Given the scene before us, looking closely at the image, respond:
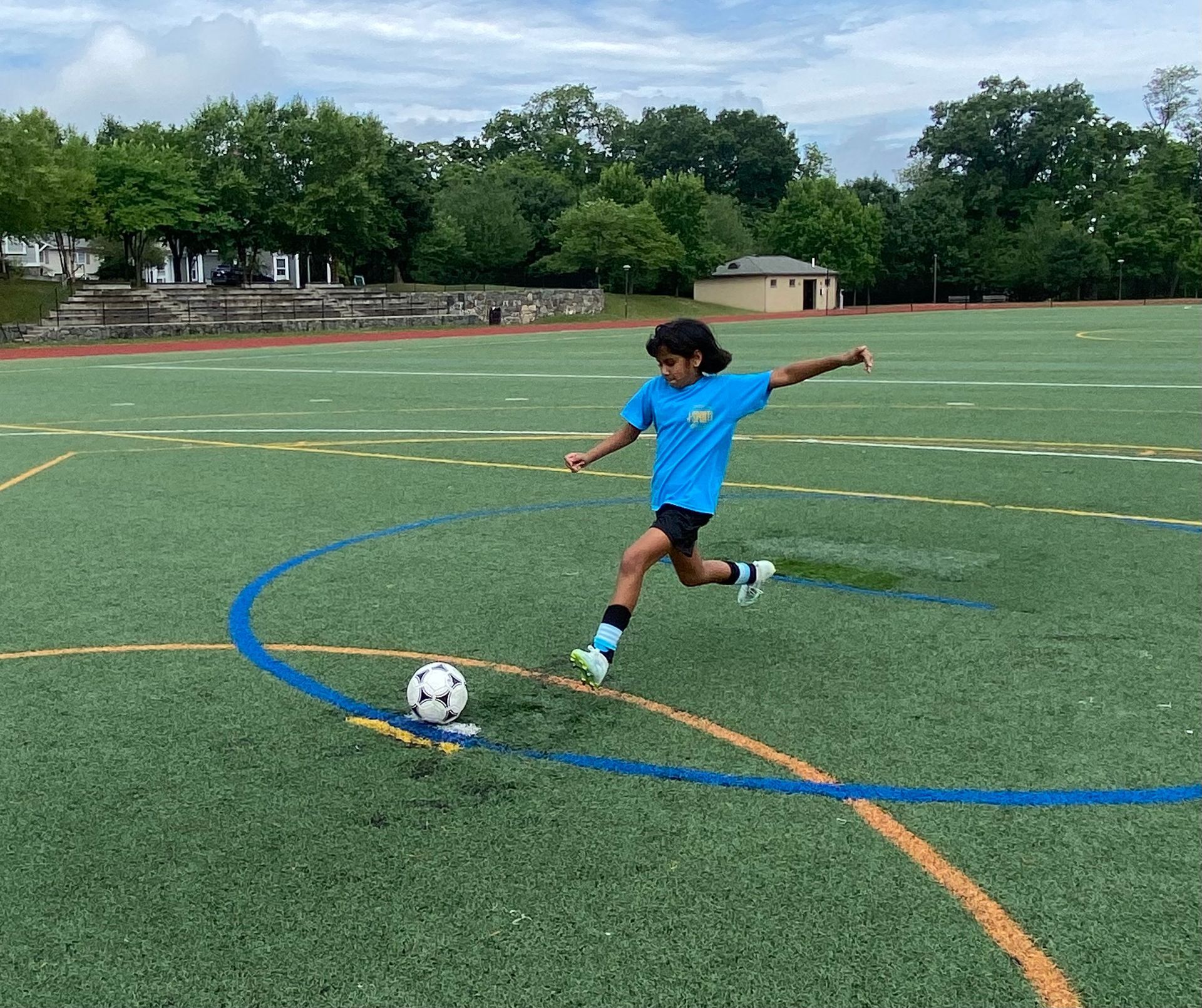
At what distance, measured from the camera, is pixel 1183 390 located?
59.7 feet

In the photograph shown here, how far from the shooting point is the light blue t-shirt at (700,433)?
518 centimetres

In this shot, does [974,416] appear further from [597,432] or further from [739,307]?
[739,307]

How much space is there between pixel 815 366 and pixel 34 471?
921cm

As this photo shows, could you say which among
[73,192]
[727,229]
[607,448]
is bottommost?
[607,448]

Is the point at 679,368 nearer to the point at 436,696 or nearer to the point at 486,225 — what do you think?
the point at 436,696

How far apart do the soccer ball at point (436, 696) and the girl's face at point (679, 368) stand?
5.27 feet

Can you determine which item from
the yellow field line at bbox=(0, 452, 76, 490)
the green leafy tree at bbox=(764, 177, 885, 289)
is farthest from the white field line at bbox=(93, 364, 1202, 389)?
the green leafy tree at bbox=(764, 177, 885, 289)

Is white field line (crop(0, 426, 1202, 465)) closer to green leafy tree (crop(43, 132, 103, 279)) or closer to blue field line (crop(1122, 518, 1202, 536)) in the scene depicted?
blue field line (crop(1122, 518, 1202, 536))

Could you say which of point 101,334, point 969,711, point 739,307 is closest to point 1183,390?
point 969,711

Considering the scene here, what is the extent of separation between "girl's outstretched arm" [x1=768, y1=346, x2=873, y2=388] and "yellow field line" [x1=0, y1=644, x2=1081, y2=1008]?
1.48 metres

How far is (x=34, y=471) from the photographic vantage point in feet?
38.1

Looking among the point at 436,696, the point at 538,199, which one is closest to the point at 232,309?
the point at 538,199

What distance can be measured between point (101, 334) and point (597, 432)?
3713 centimetres

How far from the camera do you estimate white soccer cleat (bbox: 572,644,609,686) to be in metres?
4.87
